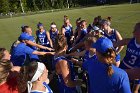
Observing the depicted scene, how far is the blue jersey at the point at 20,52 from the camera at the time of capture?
723cm

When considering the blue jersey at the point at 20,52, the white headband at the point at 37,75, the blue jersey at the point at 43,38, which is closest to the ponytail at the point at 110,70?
the white headband at the point at 37,75

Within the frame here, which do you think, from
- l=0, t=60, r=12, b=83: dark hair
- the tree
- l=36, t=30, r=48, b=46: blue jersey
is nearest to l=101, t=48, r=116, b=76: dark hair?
l=0, t=60, r=12, b=83: dark hair

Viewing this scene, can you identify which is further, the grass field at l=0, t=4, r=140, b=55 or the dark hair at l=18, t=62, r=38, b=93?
the grass field at l=0, t=4, r=140, b=55

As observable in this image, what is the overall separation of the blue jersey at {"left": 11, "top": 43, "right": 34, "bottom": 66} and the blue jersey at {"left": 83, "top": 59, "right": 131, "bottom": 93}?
3.37 m

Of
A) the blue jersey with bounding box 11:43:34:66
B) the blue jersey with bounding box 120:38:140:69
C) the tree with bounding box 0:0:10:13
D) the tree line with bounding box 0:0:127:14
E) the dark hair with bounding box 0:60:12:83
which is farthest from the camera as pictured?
the tree line with bounding box 0:0:127:14

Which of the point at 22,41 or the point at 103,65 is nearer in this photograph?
the point at 103,65

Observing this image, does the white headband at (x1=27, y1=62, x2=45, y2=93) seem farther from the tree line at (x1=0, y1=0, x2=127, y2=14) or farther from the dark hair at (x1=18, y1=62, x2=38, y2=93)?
the tree line at (x1=0, y1=0, x2=127, y2=14)

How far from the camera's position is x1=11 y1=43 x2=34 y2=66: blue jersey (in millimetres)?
7230

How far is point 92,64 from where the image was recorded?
401cm

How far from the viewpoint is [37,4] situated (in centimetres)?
6531

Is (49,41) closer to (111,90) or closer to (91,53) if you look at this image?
(91,53)

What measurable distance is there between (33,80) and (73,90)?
4.87 ft

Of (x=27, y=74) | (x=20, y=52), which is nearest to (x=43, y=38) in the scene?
(x=20, y=52)

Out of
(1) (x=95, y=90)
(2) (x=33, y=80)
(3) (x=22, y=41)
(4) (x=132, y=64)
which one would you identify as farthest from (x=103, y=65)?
(3) (x=22, y=41)
